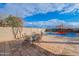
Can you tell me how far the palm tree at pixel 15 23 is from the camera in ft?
4.90

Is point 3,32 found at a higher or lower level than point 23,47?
higher

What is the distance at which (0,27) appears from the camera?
4.92 ft

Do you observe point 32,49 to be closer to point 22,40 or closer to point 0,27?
point 22,40

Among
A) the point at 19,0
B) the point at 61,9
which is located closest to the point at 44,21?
the point at 61,9

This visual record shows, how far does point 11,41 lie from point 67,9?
590 millimetres

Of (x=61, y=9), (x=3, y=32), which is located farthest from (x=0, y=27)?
(x=61, y=9)

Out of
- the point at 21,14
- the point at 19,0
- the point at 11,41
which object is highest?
the point at 19,0

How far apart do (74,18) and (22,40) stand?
516mm

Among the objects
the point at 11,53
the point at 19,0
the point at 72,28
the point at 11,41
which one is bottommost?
the point at 11,53

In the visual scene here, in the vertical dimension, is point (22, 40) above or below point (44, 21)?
below

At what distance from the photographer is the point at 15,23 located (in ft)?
4.95

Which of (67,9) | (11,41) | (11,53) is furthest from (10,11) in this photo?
(67,9)

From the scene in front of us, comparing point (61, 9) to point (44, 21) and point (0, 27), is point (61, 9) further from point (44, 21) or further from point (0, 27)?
point (0, 27)

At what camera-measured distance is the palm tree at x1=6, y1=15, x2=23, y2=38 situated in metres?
1.49
